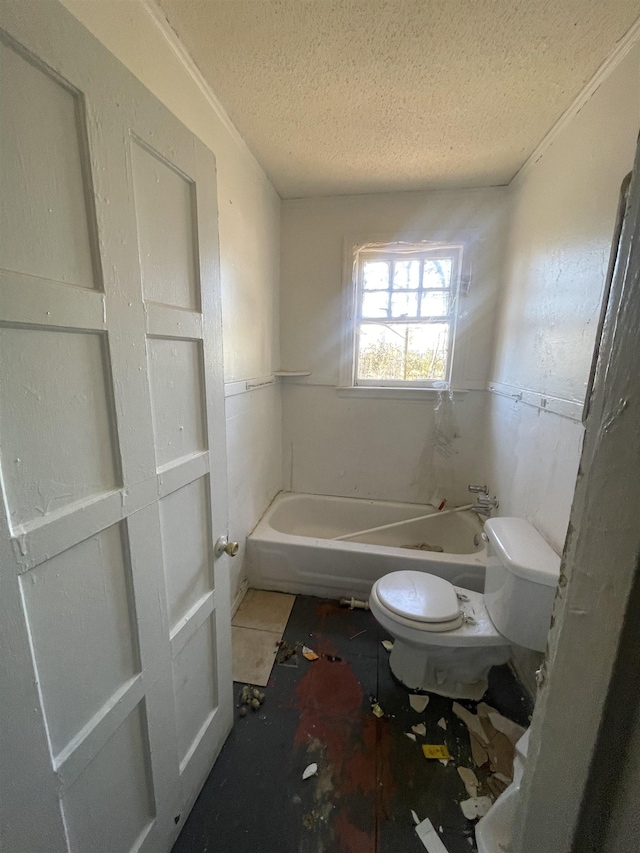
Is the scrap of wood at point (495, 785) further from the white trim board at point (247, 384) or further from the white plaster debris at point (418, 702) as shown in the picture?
the white trim board at point (247, 384)

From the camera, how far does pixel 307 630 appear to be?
5.72 feet

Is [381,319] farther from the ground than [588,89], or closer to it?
closer to it

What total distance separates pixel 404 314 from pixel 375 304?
0.21 meters

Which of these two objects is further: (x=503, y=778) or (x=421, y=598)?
(x=421, y=598)

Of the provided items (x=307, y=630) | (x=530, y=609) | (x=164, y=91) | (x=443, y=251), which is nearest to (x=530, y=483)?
(x=530, y=609)

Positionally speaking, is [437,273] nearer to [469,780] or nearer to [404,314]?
[404,314]

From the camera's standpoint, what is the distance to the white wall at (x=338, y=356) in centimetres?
210

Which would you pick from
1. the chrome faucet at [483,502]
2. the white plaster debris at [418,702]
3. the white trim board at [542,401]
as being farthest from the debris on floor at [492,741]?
the white trim board at [542,401]

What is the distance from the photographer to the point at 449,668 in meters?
1.40

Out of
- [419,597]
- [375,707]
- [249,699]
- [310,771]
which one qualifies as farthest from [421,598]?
[249,699]

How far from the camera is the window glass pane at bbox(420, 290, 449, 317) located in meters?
2.23

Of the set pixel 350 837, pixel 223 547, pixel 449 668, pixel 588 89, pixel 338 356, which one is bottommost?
pixel 350 837

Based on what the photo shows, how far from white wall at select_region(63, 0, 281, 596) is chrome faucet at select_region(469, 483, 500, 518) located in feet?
4.40

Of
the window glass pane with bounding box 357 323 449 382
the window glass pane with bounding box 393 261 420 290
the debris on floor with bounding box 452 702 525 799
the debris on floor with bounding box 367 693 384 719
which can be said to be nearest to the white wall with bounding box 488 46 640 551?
the window glass pane with bounding box 357 323 449 382
